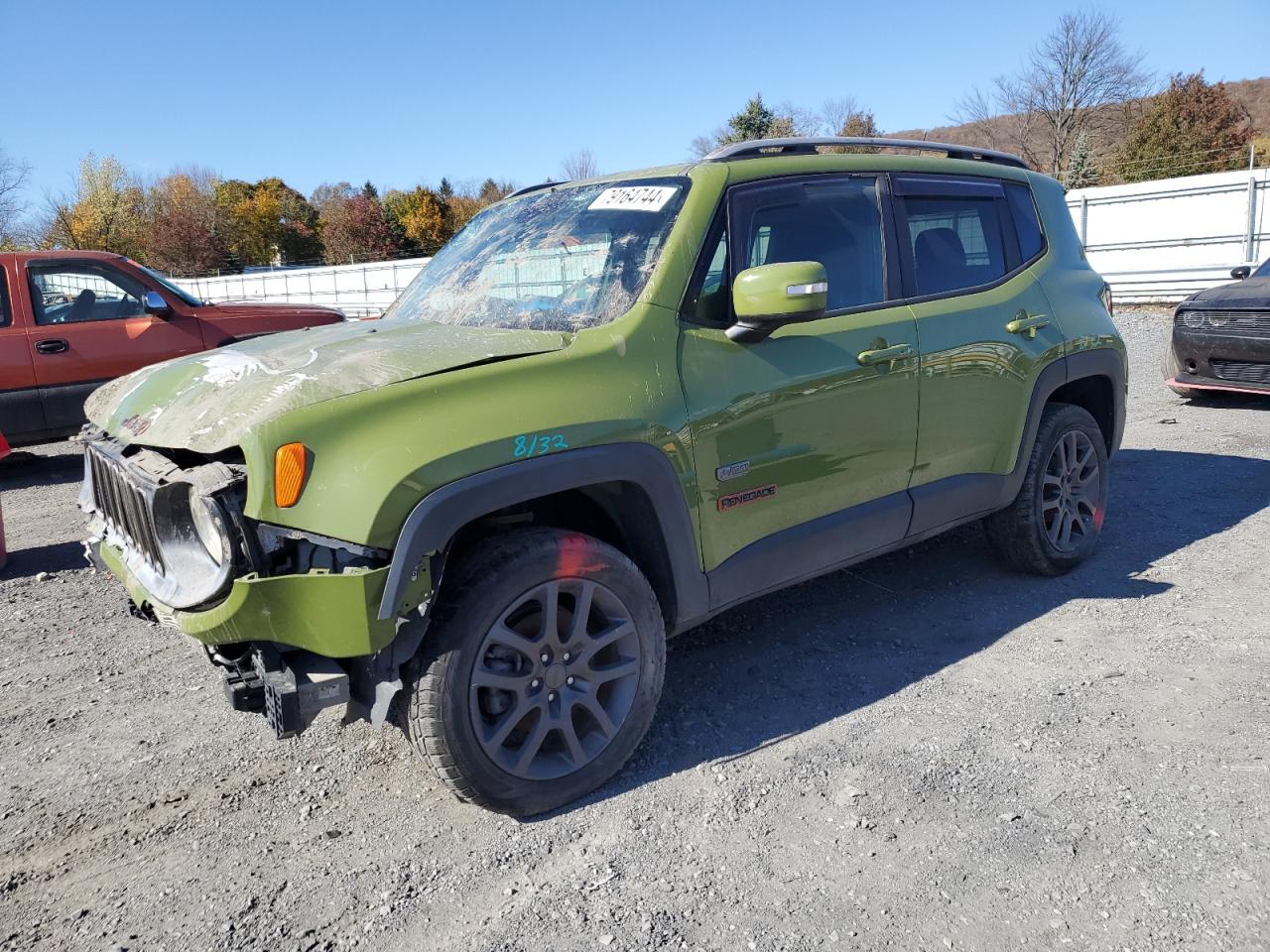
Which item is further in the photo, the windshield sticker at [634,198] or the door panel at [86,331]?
the door panel at [86,331]

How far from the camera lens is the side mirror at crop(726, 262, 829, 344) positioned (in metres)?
3.01

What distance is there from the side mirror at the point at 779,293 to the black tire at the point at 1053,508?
1.92m

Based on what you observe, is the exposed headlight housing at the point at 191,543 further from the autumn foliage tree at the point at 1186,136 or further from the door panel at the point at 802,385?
the autumn foliage tree at the point at 1186,136

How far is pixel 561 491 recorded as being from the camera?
2867 millimetres

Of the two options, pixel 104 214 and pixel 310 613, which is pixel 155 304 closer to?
pixel 310 613

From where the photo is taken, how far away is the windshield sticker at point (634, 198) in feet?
10.9

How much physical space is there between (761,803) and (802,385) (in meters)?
1.41

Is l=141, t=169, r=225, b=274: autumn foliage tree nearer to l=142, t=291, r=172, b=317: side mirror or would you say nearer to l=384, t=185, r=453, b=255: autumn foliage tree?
l=384, t=185, r=453, b=255: autumn foliage tree

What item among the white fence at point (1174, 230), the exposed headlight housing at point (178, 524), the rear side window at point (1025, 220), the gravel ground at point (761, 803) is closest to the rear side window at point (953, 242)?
the rear side window at point (1025, 220)

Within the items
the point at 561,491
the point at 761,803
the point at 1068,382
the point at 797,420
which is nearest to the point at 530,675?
the point at 561,491

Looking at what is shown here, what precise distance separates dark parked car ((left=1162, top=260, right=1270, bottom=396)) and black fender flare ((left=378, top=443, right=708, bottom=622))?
7666mm

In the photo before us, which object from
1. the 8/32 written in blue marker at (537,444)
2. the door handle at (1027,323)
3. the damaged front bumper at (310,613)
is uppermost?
the door handle at (1027,323)

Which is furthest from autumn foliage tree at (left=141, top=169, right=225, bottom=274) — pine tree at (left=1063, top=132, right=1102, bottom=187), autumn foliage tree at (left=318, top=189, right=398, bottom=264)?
pine tree at (left=1063, top=132, right=1102, bottom=187)

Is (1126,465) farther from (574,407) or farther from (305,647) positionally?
(305,647)
